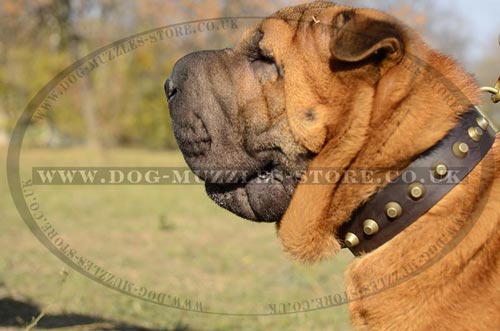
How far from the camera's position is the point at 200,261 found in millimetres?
8664

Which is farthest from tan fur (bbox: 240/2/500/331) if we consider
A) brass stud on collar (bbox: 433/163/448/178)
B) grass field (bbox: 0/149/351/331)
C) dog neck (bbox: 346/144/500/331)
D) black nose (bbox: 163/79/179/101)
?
grass field (bbox: 0/149/351/331)

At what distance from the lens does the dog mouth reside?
10.3ft

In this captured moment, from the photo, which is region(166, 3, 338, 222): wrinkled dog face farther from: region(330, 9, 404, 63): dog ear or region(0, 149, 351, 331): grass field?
region(0, 149, 351, 331): grass field

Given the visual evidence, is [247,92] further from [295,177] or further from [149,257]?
[149,257]

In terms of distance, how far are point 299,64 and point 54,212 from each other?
1005 cm

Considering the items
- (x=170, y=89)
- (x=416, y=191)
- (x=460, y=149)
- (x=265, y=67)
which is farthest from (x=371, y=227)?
(x=170, y=89)

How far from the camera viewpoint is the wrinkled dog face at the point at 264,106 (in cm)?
291

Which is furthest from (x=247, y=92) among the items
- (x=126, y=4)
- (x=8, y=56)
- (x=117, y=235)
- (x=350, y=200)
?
(x=8, y=56)

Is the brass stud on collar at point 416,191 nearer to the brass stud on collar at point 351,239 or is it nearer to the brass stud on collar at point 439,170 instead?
the brass stud on collar at point 439,170

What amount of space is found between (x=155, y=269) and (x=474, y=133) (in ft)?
19.5

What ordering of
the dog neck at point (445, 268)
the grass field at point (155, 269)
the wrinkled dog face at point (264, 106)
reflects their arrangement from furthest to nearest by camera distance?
the grass field at point (155, 269) → the wrinkled dog face at point (264, 106) → the dog neck at point (445, 268)

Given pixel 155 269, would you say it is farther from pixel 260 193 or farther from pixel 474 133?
pixel 474 133

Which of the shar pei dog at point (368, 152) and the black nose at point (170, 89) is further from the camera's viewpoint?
the black nose at point (170, 89)

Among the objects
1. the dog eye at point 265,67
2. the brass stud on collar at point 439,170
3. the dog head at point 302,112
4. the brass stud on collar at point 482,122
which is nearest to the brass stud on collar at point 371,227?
the dog head at point 302,112
